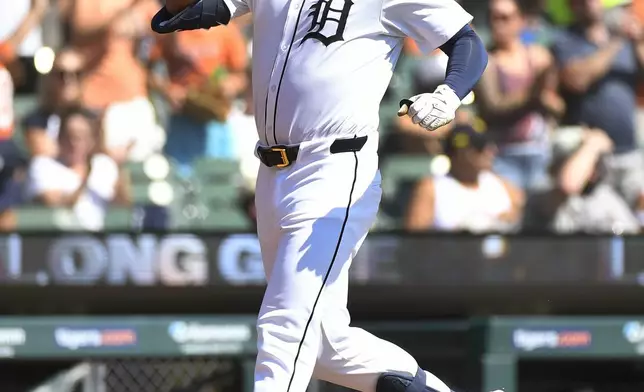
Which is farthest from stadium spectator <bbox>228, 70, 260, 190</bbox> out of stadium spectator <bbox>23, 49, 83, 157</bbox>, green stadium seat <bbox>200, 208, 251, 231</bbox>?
stadium spectator <bbox>23, 49, 83, 157</bbox>

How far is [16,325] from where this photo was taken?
608cm

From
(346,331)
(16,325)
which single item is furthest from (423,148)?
(346,331)

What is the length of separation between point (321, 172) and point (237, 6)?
2.03 ft

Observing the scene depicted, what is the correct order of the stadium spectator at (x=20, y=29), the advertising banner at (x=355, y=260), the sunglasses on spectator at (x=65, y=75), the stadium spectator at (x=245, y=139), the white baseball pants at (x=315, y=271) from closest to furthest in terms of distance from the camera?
the white baseball pants at (x=315, y=271)
the advertising banner at (x=355, y=260)
the stadium spectator at (x=245, y=139)
the sunglasses on spectator at (x=65, y=75)
the stadium spectator at (x=20, y=29)

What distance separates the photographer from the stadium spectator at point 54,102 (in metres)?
6.66

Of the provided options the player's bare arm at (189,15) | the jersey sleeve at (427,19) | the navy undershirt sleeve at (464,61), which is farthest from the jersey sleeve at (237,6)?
the navy undershirt sleeve at (464,61)

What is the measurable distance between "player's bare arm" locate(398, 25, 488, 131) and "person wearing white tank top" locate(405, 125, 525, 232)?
2.95 meters

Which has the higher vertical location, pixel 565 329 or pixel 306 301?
pixel 306 301

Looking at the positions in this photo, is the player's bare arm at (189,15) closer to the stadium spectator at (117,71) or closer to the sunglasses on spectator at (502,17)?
the stadium spectator at (117,71)

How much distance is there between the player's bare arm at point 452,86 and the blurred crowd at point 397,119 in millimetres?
2970

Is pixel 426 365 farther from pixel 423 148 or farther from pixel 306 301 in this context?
pixel 306 301

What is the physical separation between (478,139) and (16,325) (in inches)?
103

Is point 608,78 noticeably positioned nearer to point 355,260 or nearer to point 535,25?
point 535,25

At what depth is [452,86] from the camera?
11.1ft
